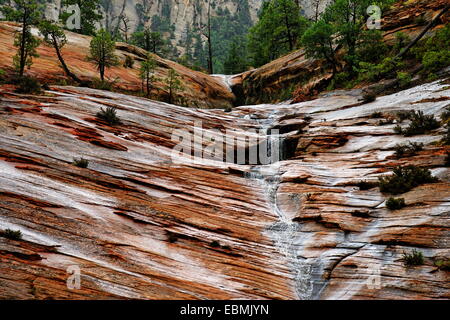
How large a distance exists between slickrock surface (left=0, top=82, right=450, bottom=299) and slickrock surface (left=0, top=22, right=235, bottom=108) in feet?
33.1

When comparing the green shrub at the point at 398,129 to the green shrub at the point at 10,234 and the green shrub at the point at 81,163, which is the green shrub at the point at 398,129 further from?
the green shrub at the point at 10,234

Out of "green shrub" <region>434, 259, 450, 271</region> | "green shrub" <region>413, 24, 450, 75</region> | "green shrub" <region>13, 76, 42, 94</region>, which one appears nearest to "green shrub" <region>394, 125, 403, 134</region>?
"green shrub" <region>413, 24, 450, 75</region>

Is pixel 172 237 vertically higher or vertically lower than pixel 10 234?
lower

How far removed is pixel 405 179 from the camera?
43.2 feet

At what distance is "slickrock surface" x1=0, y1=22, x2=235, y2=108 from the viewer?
26625mm

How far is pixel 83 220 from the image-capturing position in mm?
10180

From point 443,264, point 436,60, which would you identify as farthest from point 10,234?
point 436,60

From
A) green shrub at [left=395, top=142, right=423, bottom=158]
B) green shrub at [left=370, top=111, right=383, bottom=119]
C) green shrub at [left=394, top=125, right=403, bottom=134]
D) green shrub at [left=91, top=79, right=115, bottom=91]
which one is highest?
green shrub at [left=91, top=79, right=115, bottom=91]

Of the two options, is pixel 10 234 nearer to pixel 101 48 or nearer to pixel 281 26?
pixel 101 48

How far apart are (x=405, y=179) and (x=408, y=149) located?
2.84 metres

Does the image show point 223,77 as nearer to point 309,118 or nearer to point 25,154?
point 309,118

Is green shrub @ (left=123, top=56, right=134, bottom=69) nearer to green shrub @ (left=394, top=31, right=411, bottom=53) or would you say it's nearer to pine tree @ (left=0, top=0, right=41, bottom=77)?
pine tree @ (left=0, top=0, right=41, bottom=77)

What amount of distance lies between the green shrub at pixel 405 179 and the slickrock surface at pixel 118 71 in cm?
2124
